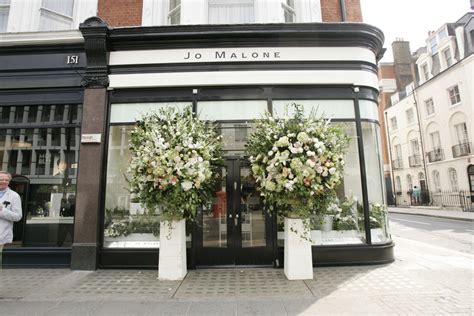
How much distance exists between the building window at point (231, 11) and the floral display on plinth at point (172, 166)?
12.5ft

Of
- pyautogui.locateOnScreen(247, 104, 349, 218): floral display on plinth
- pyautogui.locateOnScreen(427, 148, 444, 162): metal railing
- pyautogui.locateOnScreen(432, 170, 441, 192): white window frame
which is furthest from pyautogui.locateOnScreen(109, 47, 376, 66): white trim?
pyautogui.locateOnScreen(432, 170, 441, 192): white window frame

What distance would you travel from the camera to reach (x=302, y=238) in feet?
20.2

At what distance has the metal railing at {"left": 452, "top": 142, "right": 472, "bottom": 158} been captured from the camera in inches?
867

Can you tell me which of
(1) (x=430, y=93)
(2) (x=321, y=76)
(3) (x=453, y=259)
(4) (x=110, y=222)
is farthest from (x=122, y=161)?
(1) (x=430, y=93)

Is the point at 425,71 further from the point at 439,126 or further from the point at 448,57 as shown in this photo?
the point at 439,126

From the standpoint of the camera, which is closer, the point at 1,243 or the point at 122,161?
the point at 1,243

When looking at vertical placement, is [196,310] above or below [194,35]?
below

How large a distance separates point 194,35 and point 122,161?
3708mm

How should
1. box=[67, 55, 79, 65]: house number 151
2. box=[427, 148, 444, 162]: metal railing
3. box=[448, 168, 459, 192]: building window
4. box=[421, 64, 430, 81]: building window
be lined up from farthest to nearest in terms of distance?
box=[421, 64, 430, 81]: building window
box=[427, 148, 444, 162]: metal railing
box=[448, 168, 459, 192]: building window
box=[67, 55, 79, 65]: house number 151

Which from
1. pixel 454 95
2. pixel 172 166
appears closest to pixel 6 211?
pixel 172 166

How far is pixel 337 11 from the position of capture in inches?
342

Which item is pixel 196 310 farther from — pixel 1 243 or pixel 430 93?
pixel 430 93

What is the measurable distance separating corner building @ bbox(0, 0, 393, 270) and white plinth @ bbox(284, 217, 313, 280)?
1.06 metres

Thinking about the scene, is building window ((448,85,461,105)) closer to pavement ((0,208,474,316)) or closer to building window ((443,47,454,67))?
building window ((443,47,454,67))
